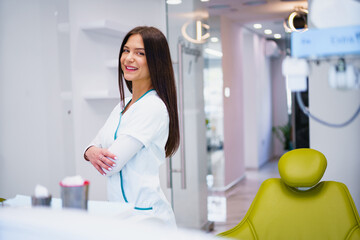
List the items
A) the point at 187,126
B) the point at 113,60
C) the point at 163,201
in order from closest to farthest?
the point at 163,201
the point at 113,60
the point at 187,126

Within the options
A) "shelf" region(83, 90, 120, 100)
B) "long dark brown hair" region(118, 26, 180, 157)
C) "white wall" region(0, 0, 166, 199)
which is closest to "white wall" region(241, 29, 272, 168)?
"white wall" region(0, 0, 166, 199)

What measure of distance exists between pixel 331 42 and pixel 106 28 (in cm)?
170

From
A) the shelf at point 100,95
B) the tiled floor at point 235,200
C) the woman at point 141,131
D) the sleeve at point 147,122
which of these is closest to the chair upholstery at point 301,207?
the woman at point 141,131

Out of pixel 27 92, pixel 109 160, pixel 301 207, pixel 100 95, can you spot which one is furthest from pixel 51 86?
pixel 301 207

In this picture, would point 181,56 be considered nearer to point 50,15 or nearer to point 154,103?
point 50,15

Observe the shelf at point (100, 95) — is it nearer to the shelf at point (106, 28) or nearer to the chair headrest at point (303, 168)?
the shelf at point (106, 28)

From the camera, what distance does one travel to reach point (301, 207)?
6.41 feet

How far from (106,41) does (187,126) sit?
1.04 metres

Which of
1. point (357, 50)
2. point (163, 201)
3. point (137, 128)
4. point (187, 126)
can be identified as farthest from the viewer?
point (187, 126)

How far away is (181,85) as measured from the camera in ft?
11.1

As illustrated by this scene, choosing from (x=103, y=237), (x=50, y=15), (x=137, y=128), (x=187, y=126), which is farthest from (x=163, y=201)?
(x=187, y=126)

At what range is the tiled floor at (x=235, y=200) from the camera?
14.1 ft

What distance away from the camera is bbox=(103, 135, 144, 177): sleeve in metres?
1.55

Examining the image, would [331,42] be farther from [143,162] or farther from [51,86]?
[51,86]
